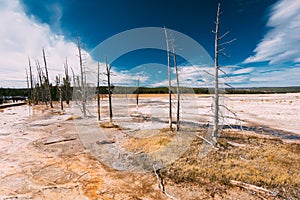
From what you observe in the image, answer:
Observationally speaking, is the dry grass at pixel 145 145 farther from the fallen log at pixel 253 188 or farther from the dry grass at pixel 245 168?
the fallen log at pixel 253 188

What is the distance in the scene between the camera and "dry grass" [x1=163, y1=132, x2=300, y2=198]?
550 cm

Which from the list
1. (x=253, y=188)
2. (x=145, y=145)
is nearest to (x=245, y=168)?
(x=253, y=188)

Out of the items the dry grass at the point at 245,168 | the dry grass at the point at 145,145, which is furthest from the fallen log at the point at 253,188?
the dry grass at the point at 145,145

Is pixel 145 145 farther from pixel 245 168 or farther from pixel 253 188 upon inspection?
pixel 253 188

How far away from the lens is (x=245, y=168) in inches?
250

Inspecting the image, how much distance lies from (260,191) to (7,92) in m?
83.1

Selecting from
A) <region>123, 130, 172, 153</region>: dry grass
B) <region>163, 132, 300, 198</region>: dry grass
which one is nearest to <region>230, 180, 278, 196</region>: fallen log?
<region>163, 132, 300, 198</region>: dry grass

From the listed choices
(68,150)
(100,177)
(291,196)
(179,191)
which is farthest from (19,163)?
(291,196)

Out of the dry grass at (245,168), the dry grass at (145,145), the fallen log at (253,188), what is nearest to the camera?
the fallen log at (253,188)

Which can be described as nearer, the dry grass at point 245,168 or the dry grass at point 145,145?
the dry grass at point 245,168

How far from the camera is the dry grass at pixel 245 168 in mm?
5497

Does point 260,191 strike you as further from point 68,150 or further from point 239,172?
point 68,150

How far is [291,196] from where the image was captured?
4875mm

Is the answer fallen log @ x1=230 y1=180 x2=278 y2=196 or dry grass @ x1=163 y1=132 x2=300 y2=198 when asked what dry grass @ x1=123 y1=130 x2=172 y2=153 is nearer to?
dry grass @ x1=163 y1=132 x2=300 y2=198
